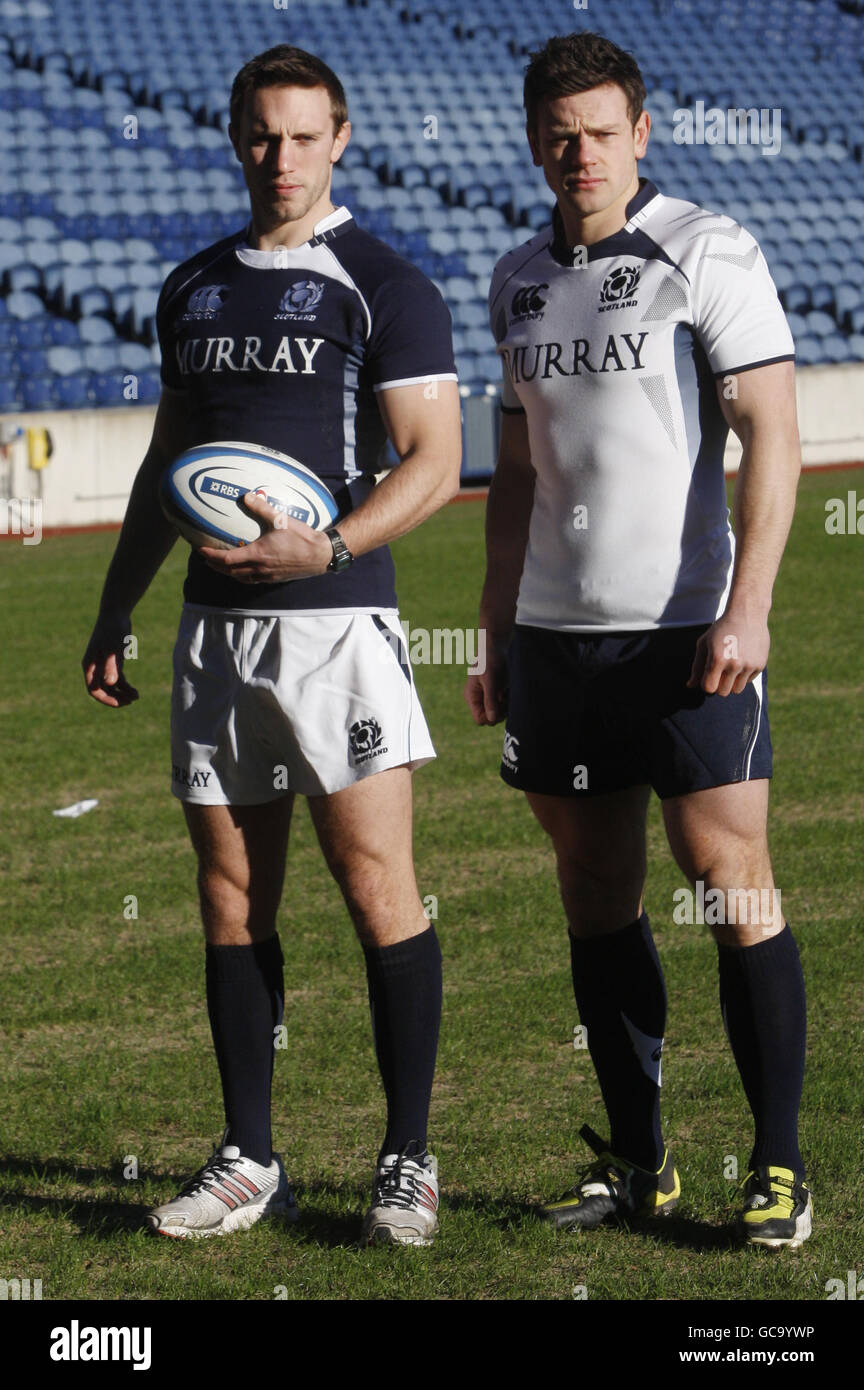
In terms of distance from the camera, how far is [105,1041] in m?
4.09

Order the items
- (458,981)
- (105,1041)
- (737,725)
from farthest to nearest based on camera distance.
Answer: (458,981), (105,1041), (737,725)

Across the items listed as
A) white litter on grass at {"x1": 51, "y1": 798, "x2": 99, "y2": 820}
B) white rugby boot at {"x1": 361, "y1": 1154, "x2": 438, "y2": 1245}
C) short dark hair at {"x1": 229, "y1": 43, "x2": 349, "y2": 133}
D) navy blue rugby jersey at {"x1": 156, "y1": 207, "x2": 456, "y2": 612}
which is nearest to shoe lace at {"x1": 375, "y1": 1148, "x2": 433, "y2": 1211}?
white rugby boot at {"x1": 361, "y1": 1154, "x2": 438, "y2": 1245}

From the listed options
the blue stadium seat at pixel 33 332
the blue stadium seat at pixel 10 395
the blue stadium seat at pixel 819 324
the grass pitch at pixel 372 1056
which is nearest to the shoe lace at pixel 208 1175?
the grass pitch at pixel 372 1056

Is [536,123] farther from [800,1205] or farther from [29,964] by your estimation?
[29,964]

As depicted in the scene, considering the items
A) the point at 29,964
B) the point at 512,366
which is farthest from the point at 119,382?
the point at 512,366

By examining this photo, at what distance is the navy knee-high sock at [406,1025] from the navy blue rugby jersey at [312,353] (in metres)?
0.64

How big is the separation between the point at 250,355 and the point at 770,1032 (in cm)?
149

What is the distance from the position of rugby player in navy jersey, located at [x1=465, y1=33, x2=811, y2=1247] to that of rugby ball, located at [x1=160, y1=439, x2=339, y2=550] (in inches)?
16.8

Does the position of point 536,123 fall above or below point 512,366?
above

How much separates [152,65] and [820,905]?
20.0 m

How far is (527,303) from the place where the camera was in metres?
2.86

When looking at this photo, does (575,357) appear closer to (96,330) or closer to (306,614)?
(306,614)

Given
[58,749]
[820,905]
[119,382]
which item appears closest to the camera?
[820,905]

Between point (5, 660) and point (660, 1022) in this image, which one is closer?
point (660, 1022)
